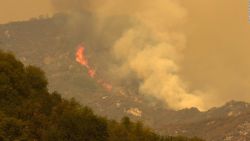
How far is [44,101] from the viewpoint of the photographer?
11831cm

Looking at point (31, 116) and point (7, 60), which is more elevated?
point (7, 60)

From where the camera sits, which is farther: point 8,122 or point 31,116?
point 31,116

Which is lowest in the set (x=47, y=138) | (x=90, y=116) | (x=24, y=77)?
(x=47, y=138)

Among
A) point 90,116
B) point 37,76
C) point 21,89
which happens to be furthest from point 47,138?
point 37,76

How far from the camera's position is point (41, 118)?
105438 mm

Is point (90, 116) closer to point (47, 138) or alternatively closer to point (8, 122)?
point (47, 138)

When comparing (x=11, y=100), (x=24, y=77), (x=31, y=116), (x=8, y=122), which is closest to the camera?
(x=8, y=122)

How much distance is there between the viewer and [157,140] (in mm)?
119562

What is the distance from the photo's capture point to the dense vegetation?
323 ft

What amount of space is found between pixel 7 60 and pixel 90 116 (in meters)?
30.0

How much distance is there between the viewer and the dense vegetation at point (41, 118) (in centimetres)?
9838

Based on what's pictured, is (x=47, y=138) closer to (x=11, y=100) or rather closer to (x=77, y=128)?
(x=77, y=128)

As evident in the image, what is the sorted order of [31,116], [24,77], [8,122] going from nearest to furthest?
1. [8,122]
2. [31,116]
3. [24,77]

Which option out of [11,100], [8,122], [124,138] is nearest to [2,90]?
[11,100]
